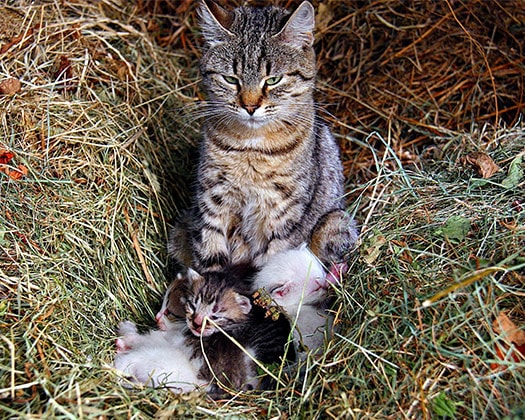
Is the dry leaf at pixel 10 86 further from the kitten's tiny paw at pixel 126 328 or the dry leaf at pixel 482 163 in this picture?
the dry leaf at pixel 482 163

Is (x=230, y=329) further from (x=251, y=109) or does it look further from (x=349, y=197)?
(x=349, y=197)

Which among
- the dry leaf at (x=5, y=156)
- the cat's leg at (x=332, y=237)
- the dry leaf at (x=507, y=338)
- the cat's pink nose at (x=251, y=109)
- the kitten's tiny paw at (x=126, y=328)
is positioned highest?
the cat's pink nose at (x=251, y=109)

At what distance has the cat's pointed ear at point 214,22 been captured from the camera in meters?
3.69

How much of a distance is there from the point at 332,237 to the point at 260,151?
73cm

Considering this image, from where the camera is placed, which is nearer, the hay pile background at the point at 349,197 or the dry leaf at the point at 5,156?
the hay pile background at the point at 349,197

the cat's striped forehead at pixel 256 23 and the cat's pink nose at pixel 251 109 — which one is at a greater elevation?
the cat's striped forehead at pixel 256 23

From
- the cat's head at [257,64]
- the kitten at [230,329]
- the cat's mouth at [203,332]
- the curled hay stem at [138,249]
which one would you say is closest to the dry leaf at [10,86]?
the curled hay stem at [138,249]

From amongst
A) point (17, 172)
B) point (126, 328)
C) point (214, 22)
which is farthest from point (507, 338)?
point (17, 172)

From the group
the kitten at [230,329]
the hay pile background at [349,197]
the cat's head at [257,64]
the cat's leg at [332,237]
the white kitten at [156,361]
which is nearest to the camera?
the hay pile background at [349,197]

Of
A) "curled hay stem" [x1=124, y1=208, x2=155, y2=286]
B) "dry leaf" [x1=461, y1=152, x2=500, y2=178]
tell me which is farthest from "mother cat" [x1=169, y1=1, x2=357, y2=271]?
"dry leaf" [x1=461, y1=152, x2=500, y2=178]

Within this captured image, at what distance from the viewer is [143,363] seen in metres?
3.24

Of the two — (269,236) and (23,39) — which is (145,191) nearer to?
(269,236)

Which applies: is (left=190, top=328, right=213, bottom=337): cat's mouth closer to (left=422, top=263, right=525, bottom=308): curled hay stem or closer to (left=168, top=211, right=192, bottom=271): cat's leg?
(left=168, top=211, right=192, bottom=271): cat's leg

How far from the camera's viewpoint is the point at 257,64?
3.59 meters
